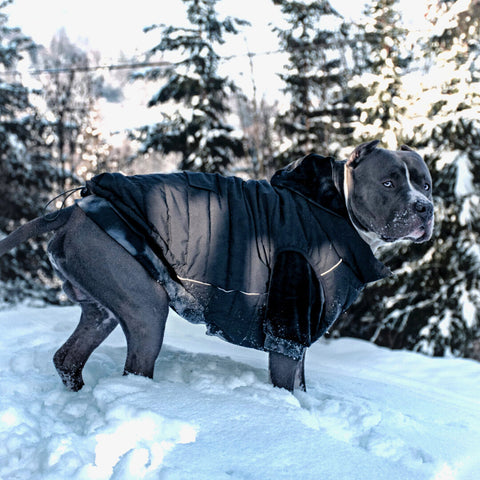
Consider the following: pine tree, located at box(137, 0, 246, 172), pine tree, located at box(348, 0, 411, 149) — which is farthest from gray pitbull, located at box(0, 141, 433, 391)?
pine tree, located at box(137, 0, 246, 172)

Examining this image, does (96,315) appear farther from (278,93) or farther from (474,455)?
(278,93)

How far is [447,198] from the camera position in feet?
24.6

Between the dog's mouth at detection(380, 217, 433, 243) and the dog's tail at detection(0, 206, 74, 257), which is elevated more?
the dog's tail at detection(0, 206, 74, 257)

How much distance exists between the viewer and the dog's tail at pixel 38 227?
2.58 m

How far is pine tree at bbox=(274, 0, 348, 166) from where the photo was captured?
1027 centimetres

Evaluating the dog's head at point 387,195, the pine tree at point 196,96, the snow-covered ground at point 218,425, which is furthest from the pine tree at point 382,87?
the snow-covered ground at point 218,425

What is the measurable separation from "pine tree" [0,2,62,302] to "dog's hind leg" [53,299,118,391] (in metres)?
9.53

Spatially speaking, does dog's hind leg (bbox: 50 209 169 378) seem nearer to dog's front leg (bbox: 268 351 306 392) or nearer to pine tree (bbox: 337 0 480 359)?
dog's front leg (bbox: 268 351 306 392)

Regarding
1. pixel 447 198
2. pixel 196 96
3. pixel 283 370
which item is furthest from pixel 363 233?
pixel 196 96

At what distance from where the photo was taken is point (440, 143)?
776 centimetres

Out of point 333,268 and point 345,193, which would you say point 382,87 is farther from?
point 333,268

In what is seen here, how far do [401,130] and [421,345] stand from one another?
346cm

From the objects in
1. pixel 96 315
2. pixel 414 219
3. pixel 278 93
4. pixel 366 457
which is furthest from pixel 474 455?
pixel 278 93

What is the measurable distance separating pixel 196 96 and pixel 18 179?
16.4 ft
